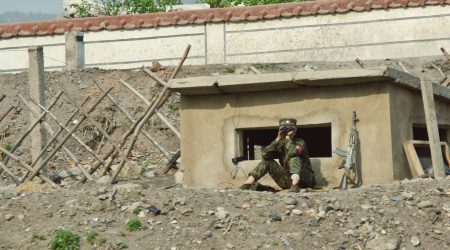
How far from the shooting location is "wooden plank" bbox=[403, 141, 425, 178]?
1595 cm

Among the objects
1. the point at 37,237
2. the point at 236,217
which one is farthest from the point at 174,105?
the point at 37,237

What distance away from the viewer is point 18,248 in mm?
13797

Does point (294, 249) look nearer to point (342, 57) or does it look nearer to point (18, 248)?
point (18, 248)

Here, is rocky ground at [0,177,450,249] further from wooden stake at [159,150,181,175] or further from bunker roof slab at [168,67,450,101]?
wooden stake at [159,150,181,175]

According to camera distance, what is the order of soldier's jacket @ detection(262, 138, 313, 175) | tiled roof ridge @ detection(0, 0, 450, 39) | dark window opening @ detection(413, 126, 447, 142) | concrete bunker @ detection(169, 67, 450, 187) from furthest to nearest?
tiled roof ridge @ detection(0, 0, 450, 39)
dark window opening @ detection(413, 126, 447, 142)
concrete bunker @ detection(169, 67, 450, 187)
soldier's jacket @ detection(262, 138, 313, 175)

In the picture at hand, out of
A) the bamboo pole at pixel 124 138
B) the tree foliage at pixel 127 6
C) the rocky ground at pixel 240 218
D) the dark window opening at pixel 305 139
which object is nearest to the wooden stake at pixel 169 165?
the bamboo pole at pixel 124 138

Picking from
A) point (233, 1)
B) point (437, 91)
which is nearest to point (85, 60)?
point (233, 1)

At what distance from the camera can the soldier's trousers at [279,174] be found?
15.8 metres

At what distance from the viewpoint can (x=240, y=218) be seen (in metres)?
14.0

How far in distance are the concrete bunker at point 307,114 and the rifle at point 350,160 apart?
0.13 metres

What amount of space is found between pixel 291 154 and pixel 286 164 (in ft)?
0.55

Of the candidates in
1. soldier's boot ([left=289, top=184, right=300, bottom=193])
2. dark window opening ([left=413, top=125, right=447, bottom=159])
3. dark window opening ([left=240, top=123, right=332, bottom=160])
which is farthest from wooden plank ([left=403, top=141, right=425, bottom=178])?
dark window opening ([left=240, top=123, right=332, bottom=160])

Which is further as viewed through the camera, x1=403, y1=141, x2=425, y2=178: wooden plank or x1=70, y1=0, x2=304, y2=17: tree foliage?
x1=70, y1=0, x2=304, y2=17: tree foliage

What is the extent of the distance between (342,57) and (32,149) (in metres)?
5.85
